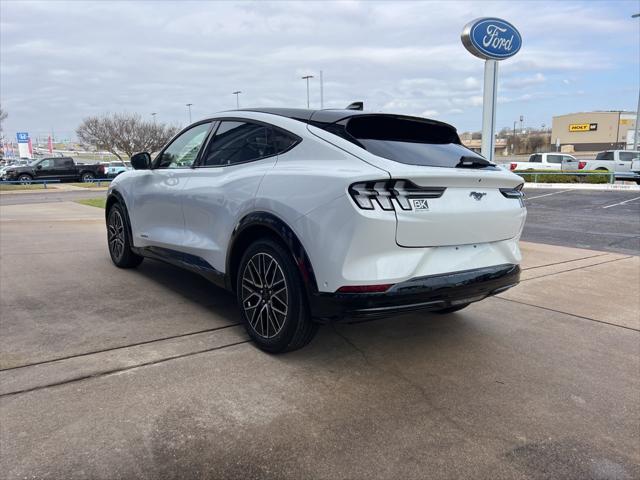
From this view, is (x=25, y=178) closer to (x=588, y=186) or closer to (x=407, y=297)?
(x=588, y=186)

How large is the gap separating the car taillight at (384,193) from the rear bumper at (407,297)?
1.54ft

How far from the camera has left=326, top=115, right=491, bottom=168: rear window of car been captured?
3.26 metres

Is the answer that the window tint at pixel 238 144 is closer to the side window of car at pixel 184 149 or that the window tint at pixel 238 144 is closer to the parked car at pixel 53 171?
the side window of car at pixel 184 149

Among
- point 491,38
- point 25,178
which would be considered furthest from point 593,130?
point 491,38

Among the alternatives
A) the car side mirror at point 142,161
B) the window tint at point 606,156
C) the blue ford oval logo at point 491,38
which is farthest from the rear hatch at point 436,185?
the window tint at point 606,156

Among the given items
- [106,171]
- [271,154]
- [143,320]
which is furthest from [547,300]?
[106,171]

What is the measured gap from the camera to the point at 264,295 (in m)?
3.54

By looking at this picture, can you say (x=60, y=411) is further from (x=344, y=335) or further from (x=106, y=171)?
(x=106, y=171)

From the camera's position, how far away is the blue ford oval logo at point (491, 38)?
29.9 feet

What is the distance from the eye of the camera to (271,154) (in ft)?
12.1

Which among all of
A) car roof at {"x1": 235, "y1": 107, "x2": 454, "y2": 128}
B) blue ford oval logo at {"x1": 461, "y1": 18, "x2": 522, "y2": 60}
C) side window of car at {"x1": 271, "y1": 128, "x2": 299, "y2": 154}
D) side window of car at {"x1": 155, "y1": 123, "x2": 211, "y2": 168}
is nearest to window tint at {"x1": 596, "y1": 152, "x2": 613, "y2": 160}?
blue ford oval logo at {"x1": 461, "y1": 18, "x2": 522, "y2": 60}

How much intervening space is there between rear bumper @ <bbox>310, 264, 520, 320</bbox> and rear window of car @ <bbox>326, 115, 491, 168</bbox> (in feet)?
2.41

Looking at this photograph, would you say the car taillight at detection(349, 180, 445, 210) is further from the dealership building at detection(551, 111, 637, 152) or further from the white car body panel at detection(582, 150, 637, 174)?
the dealership building at detection(551, 111, 637, 152)

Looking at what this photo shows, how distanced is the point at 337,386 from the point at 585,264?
17.7 ft
